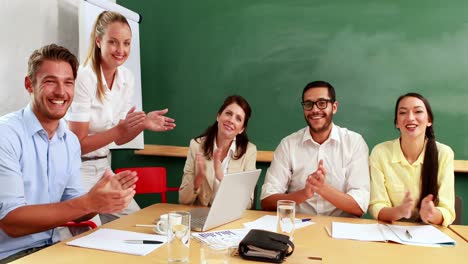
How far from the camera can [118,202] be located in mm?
1664

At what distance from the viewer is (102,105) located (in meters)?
3.05

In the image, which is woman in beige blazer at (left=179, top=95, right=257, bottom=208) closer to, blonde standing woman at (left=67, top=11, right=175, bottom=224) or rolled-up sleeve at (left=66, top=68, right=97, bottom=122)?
blonde standing woman at (left=67, top=11, right=175, bottom=224)

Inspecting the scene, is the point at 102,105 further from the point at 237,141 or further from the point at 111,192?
the point at 111,192

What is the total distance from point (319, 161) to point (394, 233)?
0.73 meters

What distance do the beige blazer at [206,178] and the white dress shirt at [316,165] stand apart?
0.62 feet

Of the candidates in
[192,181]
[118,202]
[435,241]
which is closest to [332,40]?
[192,181]

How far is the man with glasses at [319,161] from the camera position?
2.49m

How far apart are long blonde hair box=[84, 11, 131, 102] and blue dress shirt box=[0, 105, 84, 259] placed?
0.95 meters

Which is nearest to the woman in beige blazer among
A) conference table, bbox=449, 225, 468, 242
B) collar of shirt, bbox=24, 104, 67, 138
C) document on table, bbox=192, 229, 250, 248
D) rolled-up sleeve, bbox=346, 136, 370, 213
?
rolled-up sleeve, bbox=346, 136, 370, 213

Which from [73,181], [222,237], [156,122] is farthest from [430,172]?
[73,181]

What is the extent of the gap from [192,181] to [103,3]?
1814 millimetres

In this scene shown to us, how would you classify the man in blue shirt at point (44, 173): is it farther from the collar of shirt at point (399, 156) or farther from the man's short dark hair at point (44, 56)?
the collar of shirt at point (399, 156)

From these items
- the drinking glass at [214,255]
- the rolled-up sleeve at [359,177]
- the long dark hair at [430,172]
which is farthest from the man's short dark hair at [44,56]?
the long dark hair at [430,172]

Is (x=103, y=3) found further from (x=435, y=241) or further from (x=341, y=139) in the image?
(x=435, y=241)
